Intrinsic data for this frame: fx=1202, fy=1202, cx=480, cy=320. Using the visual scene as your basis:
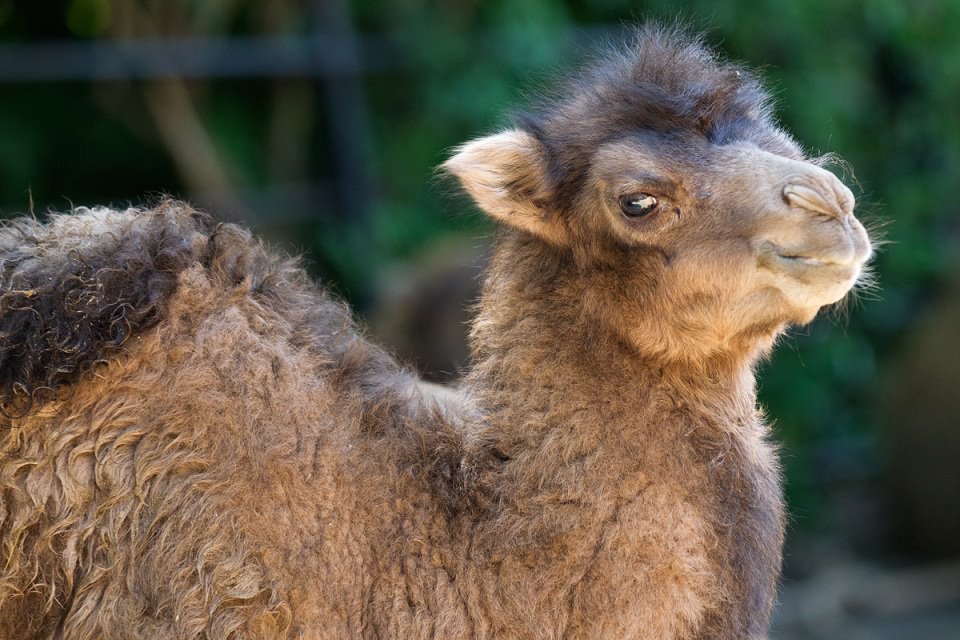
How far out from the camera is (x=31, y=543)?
2688 millimetres

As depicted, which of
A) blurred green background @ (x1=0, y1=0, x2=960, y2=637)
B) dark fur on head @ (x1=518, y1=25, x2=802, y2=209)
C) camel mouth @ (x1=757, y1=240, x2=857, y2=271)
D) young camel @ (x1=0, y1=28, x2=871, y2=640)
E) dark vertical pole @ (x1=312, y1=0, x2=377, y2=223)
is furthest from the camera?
dark vertical pole @ (x1=312, y1=0, x2=377, y2=223)

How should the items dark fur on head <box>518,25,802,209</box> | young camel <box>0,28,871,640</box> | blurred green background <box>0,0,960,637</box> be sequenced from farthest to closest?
blurred green background <box>0,0,960,637</box>, dark fur on head <box>518,25,802,209</box>, young camel <box>0,28,871,640</box>

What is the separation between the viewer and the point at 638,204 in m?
3.03

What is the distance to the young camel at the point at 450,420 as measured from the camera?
106 inches

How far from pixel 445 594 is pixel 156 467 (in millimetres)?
716

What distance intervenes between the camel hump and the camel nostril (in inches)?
56.5

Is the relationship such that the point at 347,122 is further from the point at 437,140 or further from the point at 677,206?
the point at 677,206

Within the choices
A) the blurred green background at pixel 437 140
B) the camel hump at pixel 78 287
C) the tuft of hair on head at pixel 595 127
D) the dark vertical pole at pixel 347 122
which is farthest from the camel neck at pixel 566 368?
the dark vertical pole at pixel 347 122

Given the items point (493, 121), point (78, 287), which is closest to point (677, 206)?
point (78, 287)

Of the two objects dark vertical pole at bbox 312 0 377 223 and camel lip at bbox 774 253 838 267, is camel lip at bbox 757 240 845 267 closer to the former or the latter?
camel lip at bbox 774 253 838 267

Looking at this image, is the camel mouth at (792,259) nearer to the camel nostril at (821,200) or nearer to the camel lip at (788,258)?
the camel lip at (788,258)

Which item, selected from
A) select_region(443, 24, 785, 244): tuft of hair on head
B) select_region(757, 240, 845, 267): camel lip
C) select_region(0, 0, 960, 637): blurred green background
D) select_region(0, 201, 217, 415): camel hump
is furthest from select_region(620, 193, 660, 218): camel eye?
select_region(0, 0, 960, 637): blurred green background

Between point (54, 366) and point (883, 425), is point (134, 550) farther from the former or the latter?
point (883, 425)

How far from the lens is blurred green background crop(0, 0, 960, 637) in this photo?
7504mm
